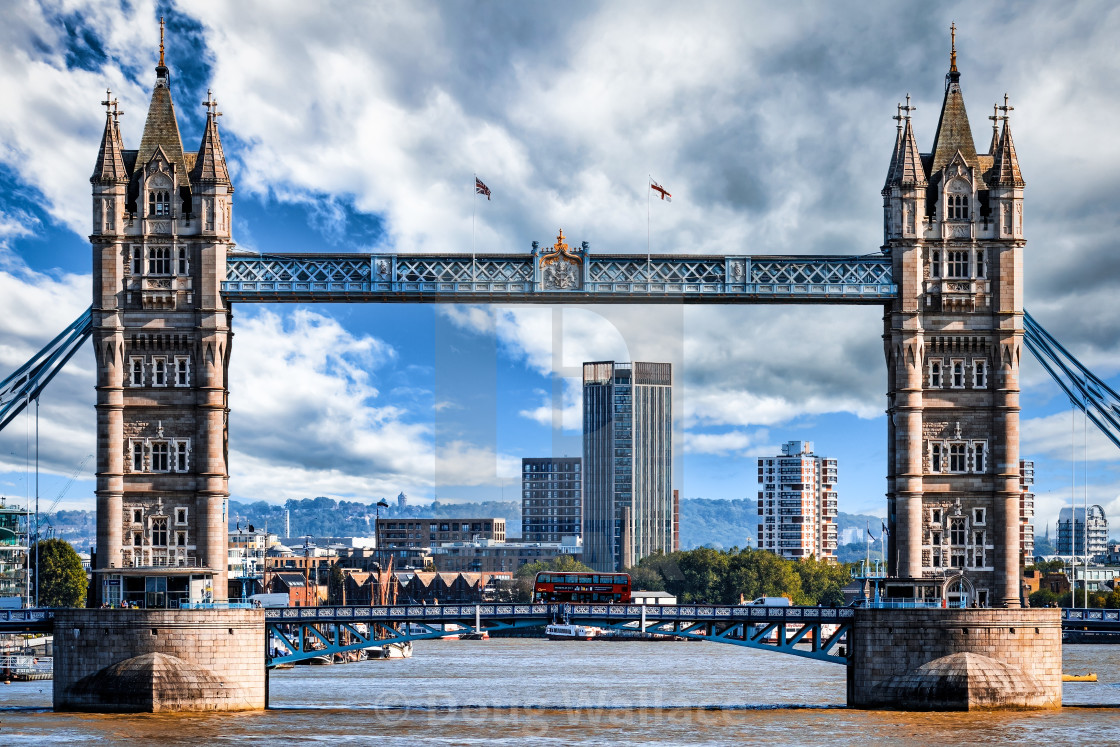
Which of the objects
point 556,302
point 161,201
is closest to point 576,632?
point 556,302

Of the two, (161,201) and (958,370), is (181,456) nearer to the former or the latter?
(161,201)

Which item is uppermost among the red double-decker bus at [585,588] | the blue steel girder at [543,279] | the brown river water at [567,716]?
the blue steel girder at [543,279]

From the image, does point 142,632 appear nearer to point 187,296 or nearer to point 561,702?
point 187,296

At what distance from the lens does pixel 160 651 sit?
274 ft

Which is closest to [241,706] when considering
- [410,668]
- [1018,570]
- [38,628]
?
[38,628]

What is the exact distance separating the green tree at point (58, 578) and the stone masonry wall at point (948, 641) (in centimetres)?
9746

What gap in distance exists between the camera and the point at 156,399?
9194 cm

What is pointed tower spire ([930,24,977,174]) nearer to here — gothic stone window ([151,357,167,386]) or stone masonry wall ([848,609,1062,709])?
stone masonry wall ([848,609,1062,709])

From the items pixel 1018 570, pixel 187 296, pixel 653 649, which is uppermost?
pixel 187 296

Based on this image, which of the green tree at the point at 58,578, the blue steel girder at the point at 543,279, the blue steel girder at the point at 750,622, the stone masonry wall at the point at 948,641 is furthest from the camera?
the green tree at the point at 58,578

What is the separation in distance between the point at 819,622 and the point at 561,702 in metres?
16.7

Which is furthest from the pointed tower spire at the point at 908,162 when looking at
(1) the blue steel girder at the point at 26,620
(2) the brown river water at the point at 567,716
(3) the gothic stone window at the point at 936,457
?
(1) the blue steel girder at the point at 26,620

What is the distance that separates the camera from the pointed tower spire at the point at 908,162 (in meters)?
92.6

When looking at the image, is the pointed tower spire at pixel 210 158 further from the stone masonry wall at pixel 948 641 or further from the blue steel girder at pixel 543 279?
the stone masonry wall at pixel 948 641
